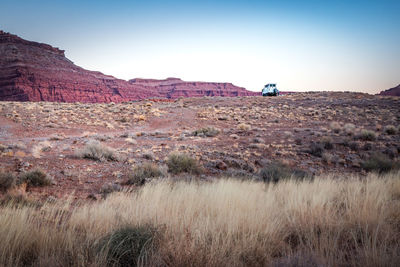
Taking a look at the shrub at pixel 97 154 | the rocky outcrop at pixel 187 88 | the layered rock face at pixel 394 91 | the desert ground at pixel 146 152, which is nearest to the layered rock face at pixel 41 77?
the rocky outcrop at pixel 187 88

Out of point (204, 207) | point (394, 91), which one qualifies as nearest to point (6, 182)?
point (204, 207)

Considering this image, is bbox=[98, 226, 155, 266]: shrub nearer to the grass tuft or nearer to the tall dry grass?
the tall dry grass

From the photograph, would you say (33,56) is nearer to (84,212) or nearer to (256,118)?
(256,118)

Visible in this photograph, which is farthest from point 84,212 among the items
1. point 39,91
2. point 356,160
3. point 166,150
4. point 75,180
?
point 39,91

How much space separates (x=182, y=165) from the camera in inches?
277

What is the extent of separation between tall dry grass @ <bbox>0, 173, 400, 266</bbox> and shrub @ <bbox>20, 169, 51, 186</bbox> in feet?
8.65

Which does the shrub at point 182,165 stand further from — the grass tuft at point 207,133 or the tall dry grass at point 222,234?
the grass tuft at point 207,133

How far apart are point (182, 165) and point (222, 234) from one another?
16.4 feet

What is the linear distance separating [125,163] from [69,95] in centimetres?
9566

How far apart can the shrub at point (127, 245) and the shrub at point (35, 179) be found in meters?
4.35

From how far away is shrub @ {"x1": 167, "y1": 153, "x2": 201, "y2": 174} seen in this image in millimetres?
6871

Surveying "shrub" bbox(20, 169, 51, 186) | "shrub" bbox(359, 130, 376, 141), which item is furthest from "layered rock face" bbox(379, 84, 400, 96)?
"shrub" bbox(20, 169, 51, 186)

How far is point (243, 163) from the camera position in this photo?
792cm

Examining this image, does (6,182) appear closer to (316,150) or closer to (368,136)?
(316,150)
